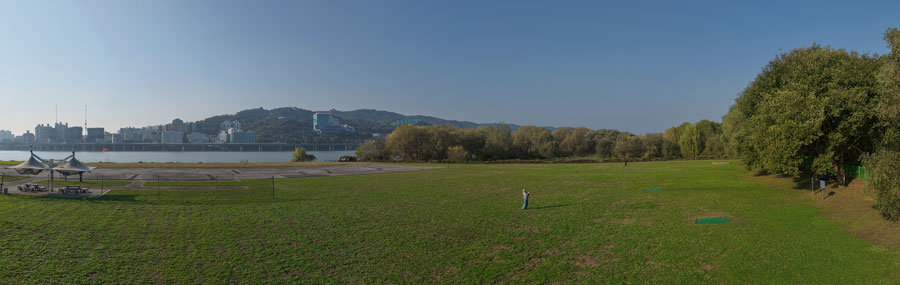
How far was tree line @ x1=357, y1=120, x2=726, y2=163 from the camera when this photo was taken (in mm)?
74825

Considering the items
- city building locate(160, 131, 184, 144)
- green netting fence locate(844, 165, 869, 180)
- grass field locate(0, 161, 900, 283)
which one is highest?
city building locate(160, 131, 184, 144)

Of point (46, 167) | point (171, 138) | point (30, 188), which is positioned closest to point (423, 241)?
point (30, 188)

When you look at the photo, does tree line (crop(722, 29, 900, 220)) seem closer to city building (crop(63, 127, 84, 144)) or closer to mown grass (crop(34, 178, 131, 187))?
mown grass (crop(34, 178, 131, 187))

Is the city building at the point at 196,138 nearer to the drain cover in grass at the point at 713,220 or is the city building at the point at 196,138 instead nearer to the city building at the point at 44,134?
the city building at the point at 44,134

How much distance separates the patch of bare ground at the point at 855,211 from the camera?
47.7 feet

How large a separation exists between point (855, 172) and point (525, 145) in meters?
72.8

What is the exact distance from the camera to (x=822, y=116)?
2069 centimetres

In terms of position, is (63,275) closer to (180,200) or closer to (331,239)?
(331,239)

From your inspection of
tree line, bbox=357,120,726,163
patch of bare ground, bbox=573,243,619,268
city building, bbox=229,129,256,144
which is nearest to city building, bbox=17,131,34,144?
city building, bbox=229,129,256,144

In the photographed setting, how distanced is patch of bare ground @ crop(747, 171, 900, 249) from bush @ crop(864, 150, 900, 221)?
2.35ft

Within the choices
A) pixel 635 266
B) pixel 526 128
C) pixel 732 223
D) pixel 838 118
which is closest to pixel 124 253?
pixel 635 266

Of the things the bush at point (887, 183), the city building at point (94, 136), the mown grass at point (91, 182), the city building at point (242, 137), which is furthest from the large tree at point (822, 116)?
the city building at point (94, 136)

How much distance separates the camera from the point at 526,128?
10300cm

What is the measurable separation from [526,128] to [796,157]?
80.8 meters
